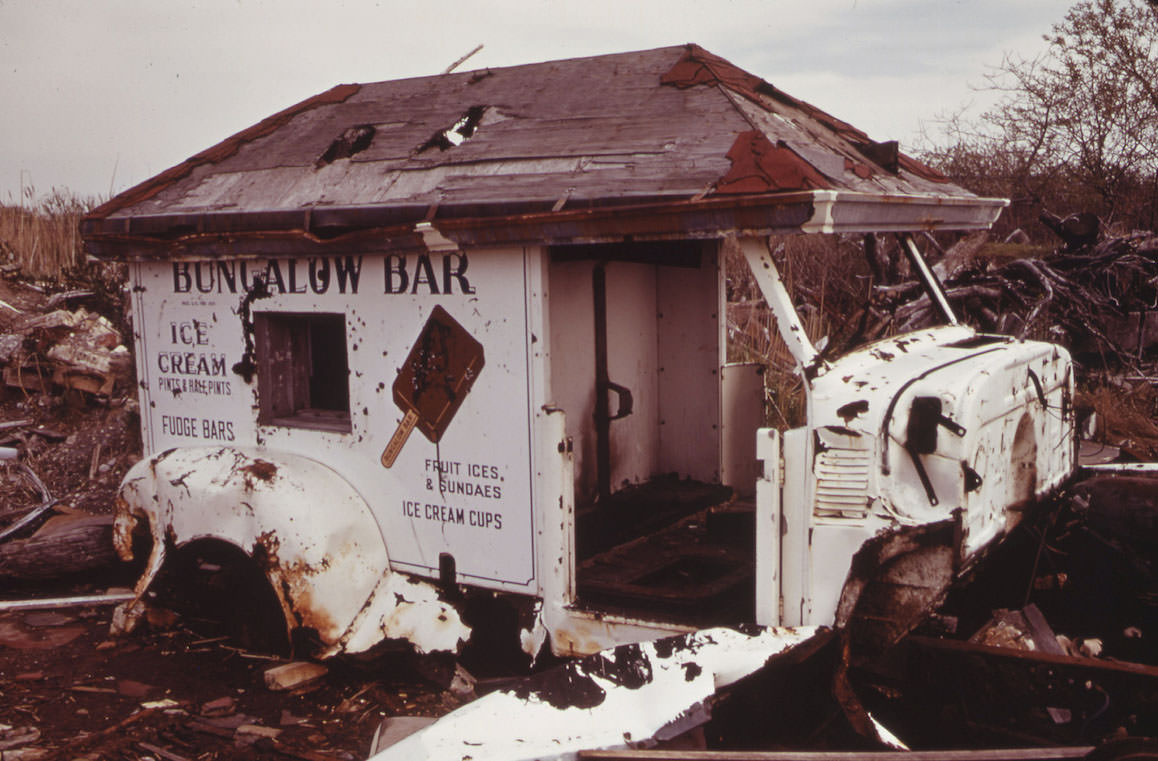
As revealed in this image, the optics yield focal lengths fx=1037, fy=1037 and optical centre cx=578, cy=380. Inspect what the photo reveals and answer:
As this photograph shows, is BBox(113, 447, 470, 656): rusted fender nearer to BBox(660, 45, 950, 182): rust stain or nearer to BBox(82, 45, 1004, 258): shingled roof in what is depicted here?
BBox(82, 45, 1004, 258): shingled roof

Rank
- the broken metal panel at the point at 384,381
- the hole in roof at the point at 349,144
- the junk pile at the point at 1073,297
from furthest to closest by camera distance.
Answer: the junk pile at the point at 1073,297 < the hole in roof at the point at 349,144 < the broken metal panel at the point at 384,381

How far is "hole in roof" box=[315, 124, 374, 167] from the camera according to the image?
4.52 m

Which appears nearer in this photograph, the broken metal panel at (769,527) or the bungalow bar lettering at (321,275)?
the broken metal panel at (769,527)

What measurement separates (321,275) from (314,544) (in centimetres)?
110

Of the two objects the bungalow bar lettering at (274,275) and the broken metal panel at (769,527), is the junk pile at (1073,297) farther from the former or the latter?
the broken metal panel at (769,527)

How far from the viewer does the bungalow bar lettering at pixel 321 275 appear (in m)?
3.97

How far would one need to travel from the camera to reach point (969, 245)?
9734 mm

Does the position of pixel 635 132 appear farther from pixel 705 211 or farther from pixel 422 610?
pixel 422 610

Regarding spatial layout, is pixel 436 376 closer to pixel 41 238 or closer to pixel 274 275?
pixel 274 275

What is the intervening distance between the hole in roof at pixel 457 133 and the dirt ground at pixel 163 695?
2102 millimetres

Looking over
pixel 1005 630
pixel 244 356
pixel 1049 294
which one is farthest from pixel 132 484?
pixel 1049 294

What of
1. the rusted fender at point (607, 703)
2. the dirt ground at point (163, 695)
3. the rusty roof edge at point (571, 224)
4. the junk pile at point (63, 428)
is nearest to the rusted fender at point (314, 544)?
the dirt ground at point (163, 695)

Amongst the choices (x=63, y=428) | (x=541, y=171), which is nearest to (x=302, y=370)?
(x=541, y=171)

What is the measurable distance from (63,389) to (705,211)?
288 inches
